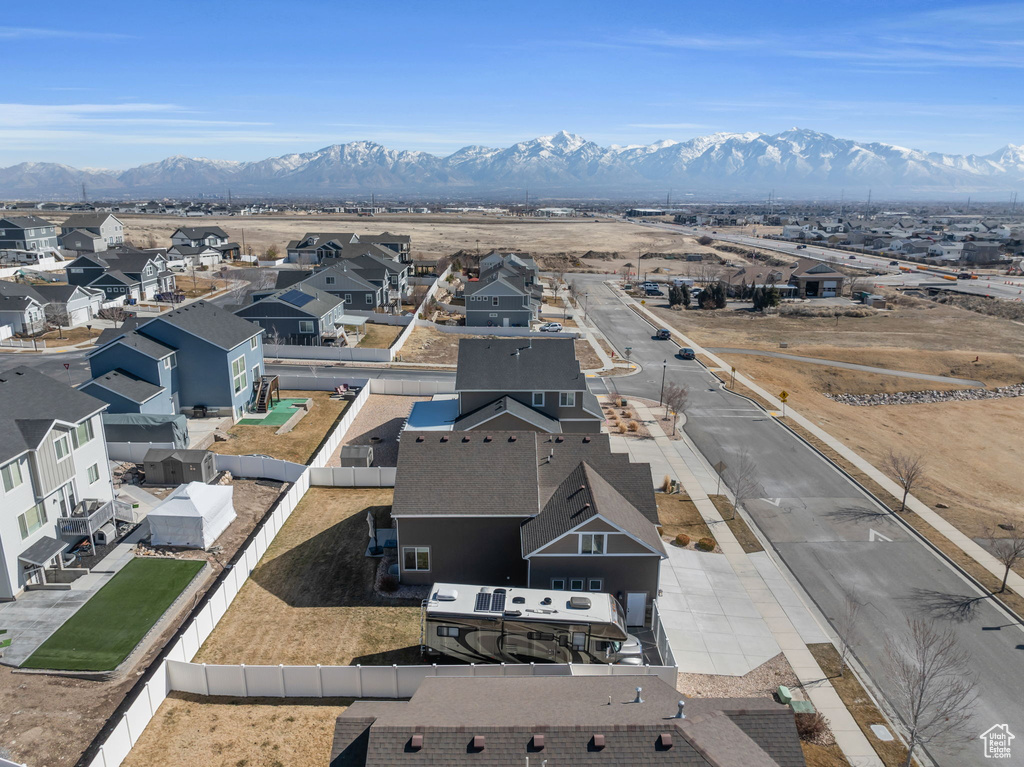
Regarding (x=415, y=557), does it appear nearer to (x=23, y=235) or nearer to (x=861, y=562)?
(x=861, y=562)

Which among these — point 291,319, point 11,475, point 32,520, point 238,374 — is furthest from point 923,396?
point 11,475

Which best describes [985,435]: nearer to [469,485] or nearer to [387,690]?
[469,485]

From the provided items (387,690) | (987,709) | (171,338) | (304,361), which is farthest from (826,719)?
(304,361)

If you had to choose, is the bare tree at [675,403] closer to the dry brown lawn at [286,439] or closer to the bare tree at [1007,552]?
the bare tree at [1007,552]

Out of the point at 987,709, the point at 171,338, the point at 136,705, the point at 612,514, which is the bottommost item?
the point at 987,709

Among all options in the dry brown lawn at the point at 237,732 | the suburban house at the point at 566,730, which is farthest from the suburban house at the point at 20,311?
the suburban house at the point at 566,730

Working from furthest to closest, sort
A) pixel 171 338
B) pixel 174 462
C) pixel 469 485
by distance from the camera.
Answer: pixel 171 338, pixel 174 462, pixel 469 485

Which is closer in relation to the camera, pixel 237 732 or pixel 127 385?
pixel 237 732
